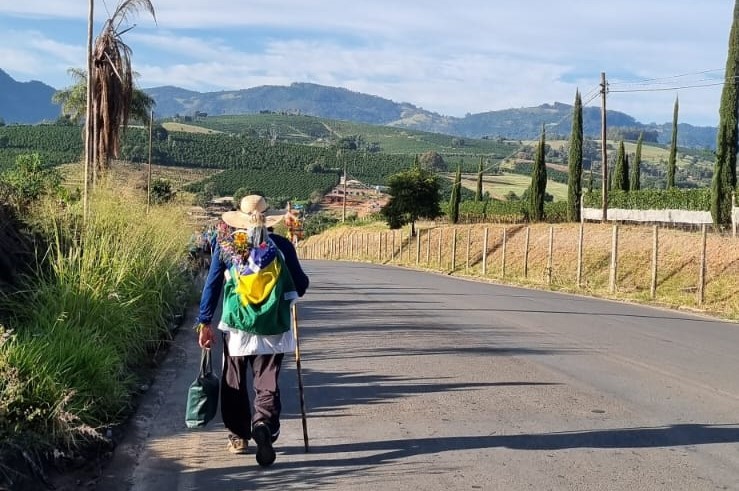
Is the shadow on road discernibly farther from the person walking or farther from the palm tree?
the palm tree

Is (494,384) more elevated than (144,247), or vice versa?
(144,247)

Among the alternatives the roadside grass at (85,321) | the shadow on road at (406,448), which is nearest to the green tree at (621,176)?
the roadside grass at (85,321)

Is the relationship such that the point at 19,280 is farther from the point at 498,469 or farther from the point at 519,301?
the point at 519,301

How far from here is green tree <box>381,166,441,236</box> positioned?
56.6 metres

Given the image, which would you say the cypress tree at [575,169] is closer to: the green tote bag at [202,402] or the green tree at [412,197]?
the green tree at [412,197]

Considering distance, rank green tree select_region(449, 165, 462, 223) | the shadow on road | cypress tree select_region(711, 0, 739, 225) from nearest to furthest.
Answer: the shadow on road, cypress tree select_region(711, 0, 739, 225), green tree select_region(449, 165, 462, 223)

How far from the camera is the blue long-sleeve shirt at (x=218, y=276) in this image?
6.32 m

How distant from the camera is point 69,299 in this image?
8.30m

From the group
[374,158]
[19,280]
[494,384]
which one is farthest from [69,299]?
[374,158]

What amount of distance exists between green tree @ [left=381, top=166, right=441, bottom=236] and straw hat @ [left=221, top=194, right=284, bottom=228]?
5006cm

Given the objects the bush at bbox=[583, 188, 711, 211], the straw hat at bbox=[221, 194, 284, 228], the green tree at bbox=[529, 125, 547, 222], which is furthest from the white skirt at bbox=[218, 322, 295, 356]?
the green tree at bbox=[529, 125, 547, 222]

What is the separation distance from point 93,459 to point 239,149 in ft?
402

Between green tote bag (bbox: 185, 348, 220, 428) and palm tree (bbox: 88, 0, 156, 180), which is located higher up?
palm tree (bbox: 88, 0, 156, 180)

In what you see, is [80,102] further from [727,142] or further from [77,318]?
[727,142]
